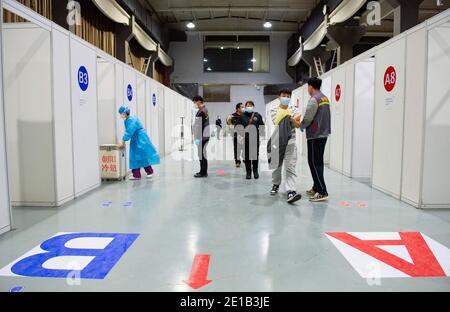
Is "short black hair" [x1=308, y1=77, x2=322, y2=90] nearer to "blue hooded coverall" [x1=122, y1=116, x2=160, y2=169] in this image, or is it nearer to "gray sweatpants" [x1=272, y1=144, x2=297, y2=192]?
"gray sweatpants" [x1=272, y1=144, x2=297, y2=192]

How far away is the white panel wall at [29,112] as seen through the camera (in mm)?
4379

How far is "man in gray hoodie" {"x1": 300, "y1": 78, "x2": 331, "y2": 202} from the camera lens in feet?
15.3

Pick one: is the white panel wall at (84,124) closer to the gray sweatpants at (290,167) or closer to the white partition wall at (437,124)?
the gray sweatpants at (290,167)

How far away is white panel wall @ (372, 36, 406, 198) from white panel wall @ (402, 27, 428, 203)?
120mm

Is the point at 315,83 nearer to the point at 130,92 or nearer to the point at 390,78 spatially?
the point at 390,78

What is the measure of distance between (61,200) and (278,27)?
16.5m

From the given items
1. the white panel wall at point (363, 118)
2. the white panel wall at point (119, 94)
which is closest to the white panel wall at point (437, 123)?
the white panel wall at point (363, 118)

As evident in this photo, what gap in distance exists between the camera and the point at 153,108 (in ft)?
32.6

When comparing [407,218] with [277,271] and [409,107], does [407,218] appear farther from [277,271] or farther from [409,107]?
[277,271]

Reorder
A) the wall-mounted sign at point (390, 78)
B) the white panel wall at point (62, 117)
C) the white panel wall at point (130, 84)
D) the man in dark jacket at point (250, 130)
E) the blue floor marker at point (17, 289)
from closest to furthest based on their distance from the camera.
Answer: the blue floor marker at point (17, 289) → the white panel wall at point (62, 117) → the wall-mounted sign at point (390, 78) → the man in dark jacket at point (250, 130) → the white panel wall at point (130, 84)

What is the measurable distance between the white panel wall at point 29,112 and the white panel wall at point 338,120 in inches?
210

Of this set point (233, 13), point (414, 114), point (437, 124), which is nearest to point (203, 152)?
point (414, 114)

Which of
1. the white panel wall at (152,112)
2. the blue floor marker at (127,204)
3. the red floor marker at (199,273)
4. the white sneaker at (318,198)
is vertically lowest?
the red floor marker at (199,273)

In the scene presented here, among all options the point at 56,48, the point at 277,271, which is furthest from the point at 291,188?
the point at 56,48
